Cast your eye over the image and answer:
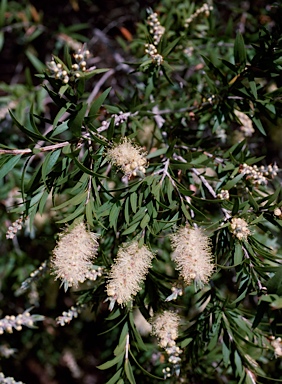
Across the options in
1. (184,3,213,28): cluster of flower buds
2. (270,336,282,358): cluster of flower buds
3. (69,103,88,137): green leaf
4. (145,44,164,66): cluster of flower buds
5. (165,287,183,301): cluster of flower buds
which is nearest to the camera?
(69,103,88,137): green leaf

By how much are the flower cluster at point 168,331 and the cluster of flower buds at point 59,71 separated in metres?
0.67

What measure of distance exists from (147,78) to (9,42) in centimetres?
A: 174

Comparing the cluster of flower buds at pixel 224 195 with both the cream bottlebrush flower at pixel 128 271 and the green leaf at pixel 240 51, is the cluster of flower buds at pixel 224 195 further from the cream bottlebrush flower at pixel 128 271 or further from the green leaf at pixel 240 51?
the green leaf at pixel 240 51

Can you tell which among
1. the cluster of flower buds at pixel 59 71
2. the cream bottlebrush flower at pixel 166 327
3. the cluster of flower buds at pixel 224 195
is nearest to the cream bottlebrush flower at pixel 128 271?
the cream bottlebrush flower at pixel 166 327

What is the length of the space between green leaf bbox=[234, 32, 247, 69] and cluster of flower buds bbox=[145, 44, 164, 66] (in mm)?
231

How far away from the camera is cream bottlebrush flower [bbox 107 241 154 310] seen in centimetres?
107

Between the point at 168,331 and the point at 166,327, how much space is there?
0.01 meters

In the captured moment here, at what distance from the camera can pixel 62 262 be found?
1070 millimetres

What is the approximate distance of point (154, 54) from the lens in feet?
4.50

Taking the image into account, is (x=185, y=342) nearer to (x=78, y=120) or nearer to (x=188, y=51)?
(x=78, y=120)

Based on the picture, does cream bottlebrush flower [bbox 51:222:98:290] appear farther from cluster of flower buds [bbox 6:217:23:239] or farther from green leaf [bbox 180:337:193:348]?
green leaf [bbox 180:337:193:348]

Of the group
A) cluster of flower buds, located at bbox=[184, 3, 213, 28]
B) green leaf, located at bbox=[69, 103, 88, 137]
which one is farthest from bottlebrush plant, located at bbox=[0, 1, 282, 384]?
cluster of flower buds, located at bbox=[184, 3, 213, 28]

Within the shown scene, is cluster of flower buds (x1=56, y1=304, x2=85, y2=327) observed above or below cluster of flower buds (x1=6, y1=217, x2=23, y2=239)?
below

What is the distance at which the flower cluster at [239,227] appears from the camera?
3.48ft
